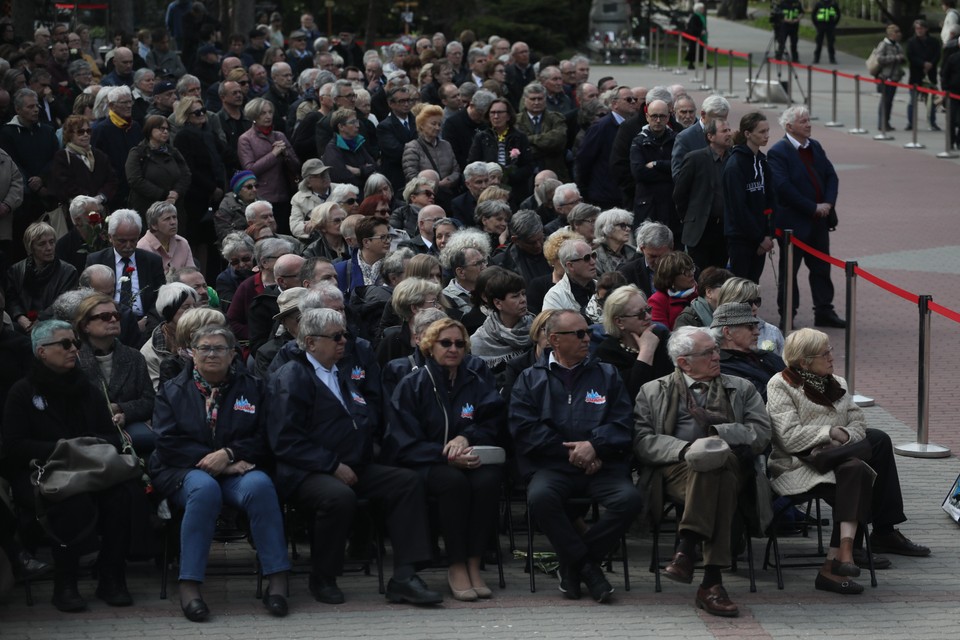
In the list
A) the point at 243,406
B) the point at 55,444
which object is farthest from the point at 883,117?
the point at 55,444

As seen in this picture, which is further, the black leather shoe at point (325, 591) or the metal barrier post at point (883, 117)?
the metal barrier post at point (883, 117)

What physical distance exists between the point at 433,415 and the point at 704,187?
5.55 metres

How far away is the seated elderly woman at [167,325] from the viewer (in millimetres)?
9516

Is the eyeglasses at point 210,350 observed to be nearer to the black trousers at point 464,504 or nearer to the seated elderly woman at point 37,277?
the black trousers at point 464,504

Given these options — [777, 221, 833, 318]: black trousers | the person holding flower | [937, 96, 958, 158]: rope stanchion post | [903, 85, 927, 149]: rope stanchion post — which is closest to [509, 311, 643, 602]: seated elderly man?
[777, 221, 833, 318]: black trousers

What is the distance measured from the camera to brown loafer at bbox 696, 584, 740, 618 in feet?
27.0

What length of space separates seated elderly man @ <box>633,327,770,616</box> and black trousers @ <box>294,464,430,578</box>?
1289mm

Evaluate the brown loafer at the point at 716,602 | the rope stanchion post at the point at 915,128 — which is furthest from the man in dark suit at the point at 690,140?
the rope stanchion post at the point at 915,128

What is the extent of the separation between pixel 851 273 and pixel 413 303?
361cm

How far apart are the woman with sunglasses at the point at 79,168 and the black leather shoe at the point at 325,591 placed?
6561 mm

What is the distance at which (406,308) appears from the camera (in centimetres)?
980

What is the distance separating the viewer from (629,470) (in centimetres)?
880

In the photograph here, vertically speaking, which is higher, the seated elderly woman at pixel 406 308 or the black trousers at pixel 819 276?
the seated elderly woman at pixel 406 308

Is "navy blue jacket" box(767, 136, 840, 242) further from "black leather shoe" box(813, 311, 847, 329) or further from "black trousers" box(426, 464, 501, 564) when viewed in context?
"black trousers" box(426, 464, 501, 564)
